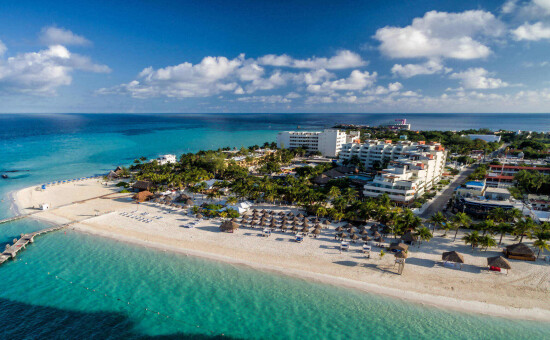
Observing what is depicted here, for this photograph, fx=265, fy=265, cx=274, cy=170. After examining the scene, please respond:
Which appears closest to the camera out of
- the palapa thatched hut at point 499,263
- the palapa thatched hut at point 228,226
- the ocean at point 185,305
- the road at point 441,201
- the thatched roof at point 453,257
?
the ocean at point 185,305

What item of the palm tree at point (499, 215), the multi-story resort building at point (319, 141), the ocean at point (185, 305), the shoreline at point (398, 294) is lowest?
the ocean at point (185, 305)

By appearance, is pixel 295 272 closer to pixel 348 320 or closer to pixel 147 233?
pixel 348 320

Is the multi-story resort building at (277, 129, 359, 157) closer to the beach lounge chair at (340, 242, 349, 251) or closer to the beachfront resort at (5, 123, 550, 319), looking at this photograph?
the beachfront resort at (5, 123, 550, 319)

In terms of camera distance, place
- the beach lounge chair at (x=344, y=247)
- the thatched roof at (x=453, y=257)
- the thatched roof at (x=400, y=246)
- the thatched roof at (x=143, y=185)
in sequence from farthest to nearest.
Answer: the thatched roof at (x=143, y=185)
the beach lounge chair at (x=344, y=247)
the thatched roof at (x=400, y=246)
the thatched roof at (x=453, y=257)

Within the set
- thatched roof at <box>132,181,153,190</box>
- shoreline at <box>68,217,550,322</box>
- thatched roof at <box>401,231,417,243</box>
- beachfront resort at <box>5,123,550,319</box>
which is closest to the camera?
shoreline at <box>68,217,550,322</box>

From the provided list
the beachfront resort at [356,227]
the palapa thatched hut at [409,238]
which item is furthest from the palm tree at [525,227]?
the palapa thatched hut at [409,238]

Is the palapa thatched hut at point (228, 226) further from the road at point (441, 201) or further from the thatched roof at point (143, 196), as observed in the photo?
the road at point (441, 201)

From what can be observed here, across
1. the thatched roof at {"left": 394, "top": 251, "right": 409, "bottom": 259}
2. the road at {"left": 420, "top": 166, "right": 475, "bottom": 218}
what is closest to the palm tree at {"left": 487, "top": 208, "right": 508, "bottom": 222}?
the road at {"left": 420, "top": 166, "right": 475, "bottom": 218}
